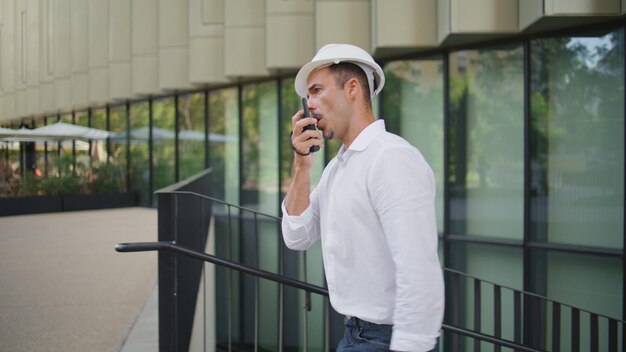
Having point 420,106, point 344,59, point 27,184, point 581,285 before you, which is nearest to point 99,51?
point 27,184

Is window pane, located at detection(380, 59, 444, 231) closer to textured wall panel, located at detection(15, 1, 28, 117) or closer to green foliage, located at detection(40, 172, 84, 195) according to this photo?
textured wall panel, located at detection(15, 1, 28, 117)

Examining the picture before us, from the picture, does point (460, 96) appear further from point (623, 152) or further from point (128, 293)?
point (128, 293)

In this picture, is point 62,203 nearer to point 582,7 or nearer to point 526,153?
point 526,153

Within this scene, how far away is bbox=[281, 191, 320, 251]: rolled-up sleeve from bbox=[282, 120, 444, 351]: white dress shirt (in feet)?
0.55

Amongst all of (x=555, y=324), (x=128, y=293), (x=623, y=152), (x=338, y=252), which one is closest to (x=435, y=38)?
(x=623, y=152)

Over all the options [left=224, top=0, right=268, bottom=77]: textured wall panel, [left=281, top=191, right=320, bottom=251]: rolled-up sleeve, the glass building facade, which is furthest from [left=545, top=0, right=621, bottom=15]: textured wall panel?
[left=224, top=0, right=268, bottom=77]: textured wall panel

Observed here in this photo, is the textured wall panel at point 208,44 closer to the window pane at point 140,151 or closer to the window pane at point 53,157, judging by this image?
the window pane at point 53,157

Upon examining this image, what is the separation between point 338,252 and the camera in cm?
212

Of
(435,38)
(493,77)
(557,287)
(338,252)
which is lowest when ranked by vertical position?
(557,287)

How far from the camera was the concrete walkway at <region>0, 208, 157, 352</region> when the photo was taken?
5.30 metres

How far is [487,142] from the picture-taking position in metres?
9.01

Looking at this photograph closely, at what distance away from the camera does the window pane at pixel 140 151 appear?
60.5ft

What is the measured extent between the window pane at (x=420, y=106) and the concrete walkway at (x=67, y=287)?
435 centimetres

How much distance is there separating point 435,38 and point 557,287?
12.5ft
